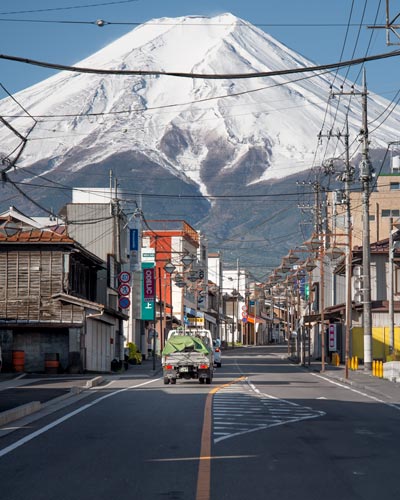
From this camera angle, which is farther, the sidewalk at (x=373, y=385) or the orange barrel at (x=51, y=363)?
the orange barrel at (x=51, y=363)

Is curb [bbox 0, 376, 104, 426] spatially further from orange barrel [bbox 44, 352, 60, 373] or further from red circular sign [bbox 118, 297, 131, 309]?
red circular sign [bbox 118, 297, 131, 309]

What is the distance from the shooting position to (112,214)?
6312cm

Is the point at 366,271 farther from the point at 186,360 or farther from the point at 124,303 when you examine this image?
the point at 124,303

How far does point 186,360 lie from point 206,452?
70.3ft

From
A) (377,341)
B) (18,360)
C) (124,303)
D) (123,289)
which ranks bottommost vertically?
(18,360)

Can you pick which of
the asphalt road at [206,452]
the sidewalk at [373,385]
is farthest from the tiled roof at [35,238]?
the asphalt road at [206,452]

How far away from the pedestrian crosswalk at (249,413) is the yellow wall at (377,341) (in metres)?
29.8

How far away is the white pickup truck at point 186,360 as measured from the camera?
115ft

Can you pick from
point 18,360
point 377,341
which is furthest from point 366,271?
point 18,360

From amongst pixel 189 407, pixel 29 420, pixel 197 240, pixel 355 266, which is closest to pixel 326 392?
pixel 189 407

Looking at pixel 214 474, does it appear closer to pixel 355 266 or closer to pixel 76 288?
pixel 76 288

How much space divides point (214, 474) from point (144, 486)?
3.59ft

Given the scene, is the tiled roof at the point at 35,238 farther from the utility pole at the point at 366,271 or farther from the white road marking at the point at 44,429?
the white road marking at the point at 44,429

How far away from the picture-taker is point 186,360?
35031 mm
